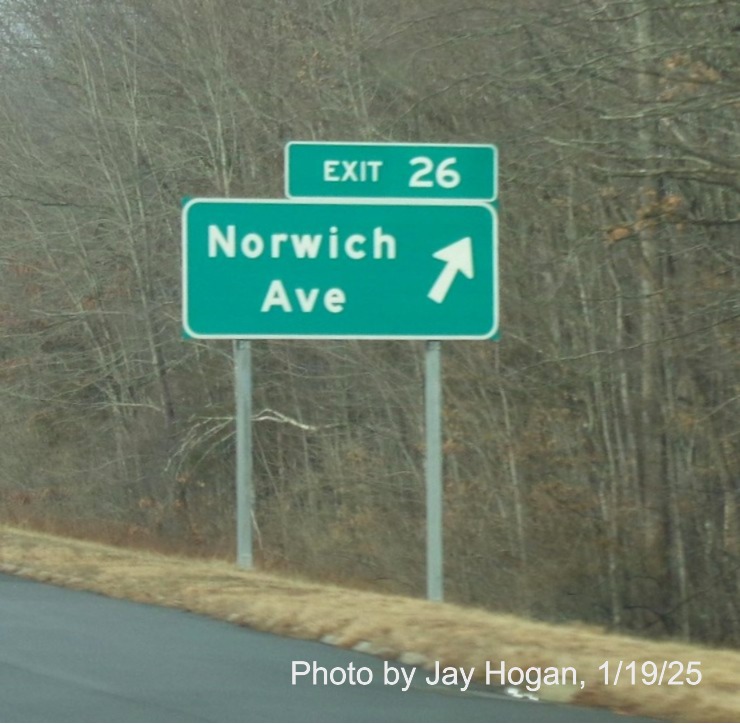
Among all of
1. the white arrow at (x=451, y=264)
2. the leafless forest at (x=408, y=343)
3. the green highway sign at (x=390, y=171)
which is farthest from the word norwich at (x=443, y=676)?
the leafless forest at (x=408, y=343)

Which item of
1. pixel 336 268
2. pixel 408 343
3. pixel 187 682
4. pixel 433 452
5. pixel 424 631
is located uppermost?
pixel 408 343

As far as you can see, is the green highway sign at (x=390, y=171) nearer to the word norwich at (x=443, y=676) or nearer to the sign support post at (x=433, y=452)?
the sign support post at (x=433, y=452)

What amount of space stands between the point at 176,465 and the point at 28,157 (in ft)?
20.4

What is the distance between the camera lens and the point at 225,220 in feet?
41.2

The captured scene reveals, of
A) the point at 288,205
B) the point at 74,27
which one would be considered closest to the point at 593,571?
the point at 288,205

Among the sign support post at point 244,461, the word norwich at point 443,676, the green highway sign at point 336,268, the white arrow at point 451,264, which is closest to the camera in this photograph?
the word norwich at point 443,676

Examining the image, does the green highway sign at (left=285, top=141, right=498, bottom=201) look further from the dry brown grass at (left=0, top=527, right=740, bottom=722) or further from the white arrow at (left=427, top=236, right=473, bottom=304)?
the dry brown grass at (left=0, top=527, right=740, bottom=722)

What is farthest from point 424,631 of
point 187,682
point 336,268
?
point 336,268

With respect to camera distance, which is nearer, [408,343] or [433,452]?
[433,452]

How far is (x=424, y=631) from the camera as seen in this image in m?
9.92

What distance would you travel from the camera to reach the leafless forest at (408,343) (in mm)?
15766

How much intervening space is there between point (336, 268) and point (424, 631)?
3.55 metres

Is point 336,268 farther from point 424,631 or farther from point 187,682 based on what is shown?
point 187,682

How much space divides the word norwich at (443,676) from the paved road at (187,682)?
8 centimetres
